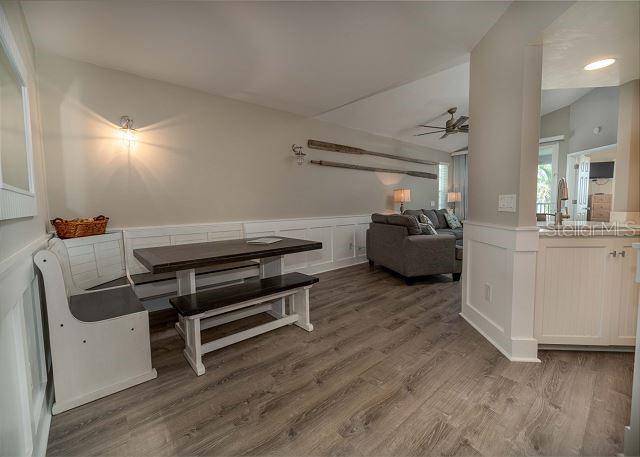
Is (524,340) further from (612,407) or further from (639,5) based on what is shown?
(639,5)

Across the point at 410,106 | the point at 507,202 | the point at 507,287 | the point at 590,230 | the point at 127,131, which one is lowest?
the point at 507,287

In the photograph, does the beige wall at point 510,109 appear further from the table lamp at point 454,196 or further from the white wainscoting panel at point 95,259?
the table lamp at point 454,196

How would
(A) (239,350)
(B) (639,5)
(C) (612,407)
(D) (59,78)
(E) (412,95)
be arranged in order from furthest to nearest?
(E) (412,95)
(D) (59,78)
(A) (239,350)
(B) (639,5)
(C) (612,407)

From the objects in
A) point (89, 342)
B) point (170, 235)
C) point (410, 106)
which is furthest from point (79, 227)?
point (410, 106)

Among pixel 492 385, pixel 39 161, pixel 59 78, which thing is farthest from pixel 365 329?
pixel 59 78

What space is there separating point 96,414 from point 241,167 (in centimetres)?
271

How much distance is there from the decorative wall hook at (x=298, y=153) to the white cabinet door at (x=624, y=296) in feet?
10.9

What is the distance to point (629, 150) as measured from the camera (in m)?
2.52

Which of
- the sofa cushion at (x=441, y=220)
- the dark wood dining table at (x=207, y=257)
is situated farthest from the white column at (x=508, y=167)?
the sofa cushion at (x=441, y=220)

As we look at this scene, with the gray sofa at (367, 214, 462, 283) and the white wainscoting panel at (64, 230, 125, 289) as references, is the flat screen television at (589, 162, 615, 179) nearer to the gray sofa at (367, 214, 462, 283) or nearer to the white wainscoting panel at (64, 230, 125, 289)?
the gray sofa at (367, 214, 462, 283)

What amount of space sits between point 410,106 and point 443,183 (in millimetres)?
3240

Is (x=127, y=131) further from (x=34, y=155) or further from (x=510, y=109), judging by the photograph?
(x=510, y=109)

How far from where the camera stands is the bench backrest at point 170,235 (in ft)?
8.75

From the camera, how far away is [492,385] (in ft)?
5.41
